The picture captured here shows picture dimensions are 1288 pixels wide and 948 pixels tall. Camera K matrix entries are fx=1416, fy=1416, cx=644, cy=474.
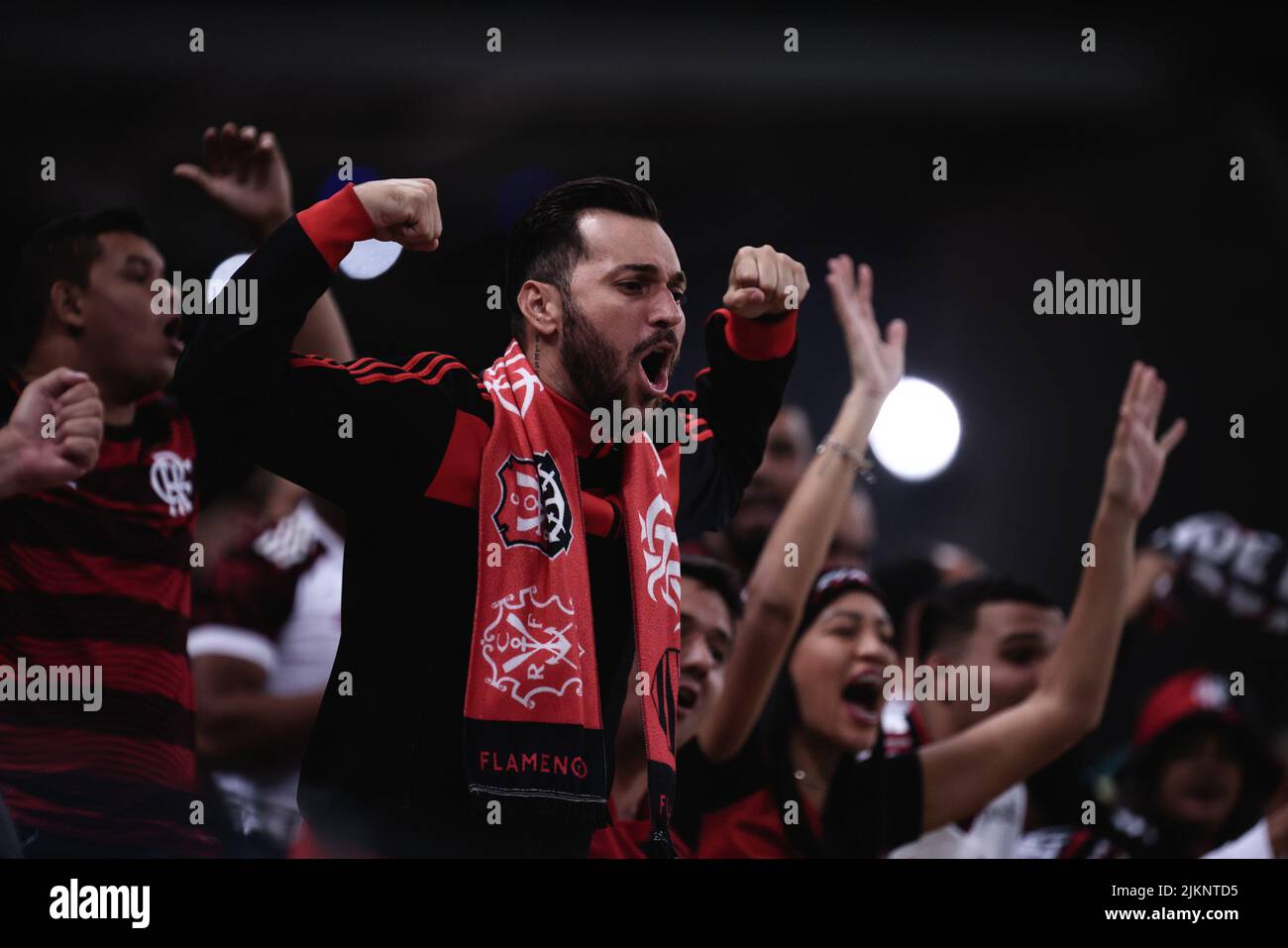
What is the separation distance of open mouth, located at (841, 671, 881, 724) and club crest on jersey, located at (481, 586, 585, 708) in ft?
4.43

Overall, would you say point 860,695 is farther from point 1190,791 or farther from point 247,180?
point 247,180

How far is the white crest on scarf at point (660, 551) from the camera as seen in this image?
254 cm

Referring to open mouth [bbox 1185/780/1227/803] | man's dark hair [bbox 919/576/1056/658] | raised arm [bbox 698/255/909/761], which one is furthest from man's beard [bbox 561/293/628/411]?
open mouth [bbox 1185/780/1227/803]

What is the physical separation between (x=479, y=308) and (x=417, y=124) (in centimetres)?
55

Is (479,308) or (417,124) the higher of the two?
(417,124)

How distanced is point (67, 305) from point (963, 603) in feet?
7.93

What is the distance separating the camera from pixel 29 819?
3.04 metres

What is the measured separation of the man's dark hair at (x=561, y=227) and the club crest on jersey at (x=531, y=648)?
0.55 meters

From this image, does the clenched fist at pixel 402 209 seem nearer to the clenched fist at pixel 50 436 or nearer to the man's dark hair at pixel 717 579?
the clenched fist at pixel 50 436

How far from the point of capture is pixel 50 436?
9.71 ft

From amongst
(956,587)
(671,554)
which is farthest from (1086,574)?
(671,554)

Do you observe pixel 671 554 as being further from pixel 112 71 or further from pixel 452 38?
pixel 112 71
